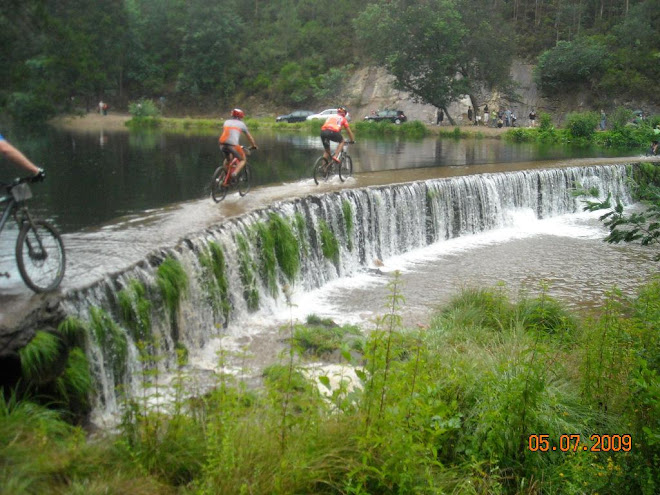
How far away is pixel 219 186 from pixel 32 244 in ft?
24.0

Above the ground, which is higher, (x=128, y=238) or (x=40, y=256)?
(x=40, y=256)

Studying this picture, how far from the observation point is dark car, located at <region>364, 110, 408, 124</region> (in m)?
49.0

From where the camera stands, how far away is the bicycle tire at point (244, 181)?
557 inches

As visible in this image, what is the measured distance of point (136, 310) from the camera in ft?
27.7

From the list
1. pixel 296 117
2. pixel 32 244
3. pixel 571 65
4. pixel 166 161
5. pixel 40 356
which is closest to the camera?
pixel 40 356

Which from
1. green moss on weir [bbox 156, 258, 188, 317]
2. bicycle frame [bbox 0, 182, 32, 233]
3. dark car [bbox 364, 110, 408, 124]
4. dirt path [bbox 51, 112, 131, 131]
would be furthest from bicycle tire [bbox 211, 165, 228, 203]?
dark car [bbox 364, 110, 408, 124]

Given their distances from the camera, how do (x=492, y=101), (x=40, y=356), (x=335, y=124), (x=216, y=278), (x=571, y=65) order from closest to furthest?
1. (x=40, y=356)
2. (x=216, y=278)
3. (x=335, y=124)
4. (x=571, y=65)
5. (x=492, y=101)

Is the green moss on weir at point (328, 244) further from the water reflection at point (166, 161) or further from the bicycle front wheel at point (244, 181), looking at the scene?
the water reflection at point (166, 161)

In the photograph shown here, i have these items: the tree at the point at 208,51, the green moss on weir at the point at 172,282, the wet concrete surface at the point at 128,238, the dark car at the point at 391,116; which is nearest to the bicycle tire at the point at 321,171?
the wet concrete surface at the point at 128,238

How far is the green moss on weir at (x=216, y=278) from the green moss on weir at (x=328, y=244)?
336 centimetres

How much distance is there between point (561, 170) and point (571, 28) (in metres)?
41.3

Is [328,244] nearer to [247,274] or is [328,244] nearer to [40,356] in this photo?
[247,274]

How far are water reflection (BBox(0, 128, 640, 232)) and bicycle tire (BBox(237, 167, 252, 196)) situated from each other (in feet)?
7.24
